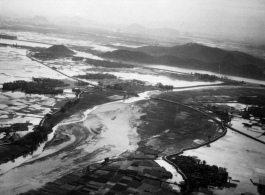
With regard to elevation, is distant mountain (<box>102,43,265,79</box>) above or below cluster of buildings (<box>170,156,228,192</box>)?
above

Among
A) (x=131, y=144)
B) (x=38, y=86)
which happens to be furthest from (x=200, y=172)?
(x=38, y=86)

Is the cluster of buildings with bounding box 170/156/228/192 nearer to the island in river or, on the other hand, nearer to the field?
the island in river

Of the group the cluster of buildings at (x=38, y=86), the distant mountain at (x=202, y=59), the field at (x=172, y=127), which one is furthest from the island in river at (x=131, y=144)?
the distant mountain at (x=202, y=59)

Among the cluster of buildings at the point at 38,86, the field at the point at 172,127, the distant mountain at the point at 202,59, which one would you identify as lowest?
the field at the point at 172,127

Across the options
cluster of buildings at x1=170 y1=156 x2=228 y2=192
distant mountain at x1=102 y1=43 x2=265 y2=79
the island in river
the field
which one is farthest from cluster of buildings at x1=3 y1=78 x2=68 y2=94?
distant mountain at x1=102 y1=43 x2=265 y2=79

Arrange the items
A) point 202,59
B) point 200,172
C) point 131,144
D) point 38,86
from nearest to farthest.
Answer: point 200,172 < point 131,144 < point 38,86 < point 202,59

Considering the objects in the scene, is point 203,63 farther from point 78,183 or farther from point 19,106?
point 78,183

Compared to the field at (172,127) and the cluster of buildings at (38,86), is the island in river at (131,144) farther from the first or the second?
the cluster of buildings at (38,86)

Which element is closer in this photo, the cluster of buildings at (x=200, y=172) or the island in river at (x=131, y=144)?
the island in river at (x=131, y=144)

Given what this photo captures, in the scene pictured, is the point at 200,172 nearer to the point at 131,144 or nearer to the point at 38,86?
the point at 131,144

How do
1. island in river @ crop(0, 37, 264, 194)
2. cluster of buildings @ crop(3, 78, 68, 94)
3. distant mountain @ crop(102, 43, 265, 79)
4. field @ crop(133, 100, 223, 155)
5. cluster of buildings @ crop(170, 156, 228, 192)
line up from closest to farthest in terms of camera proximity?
island in river @ crop(0, 37, 264, 194), cluster of buildings @ crop(170, 156, 228, 192), field @ crop(133, 100, 223, 155), cluster of buildings @ crop(3, 78, 68, 94), distant mountain @ crop(102, 43, 265, 79)
